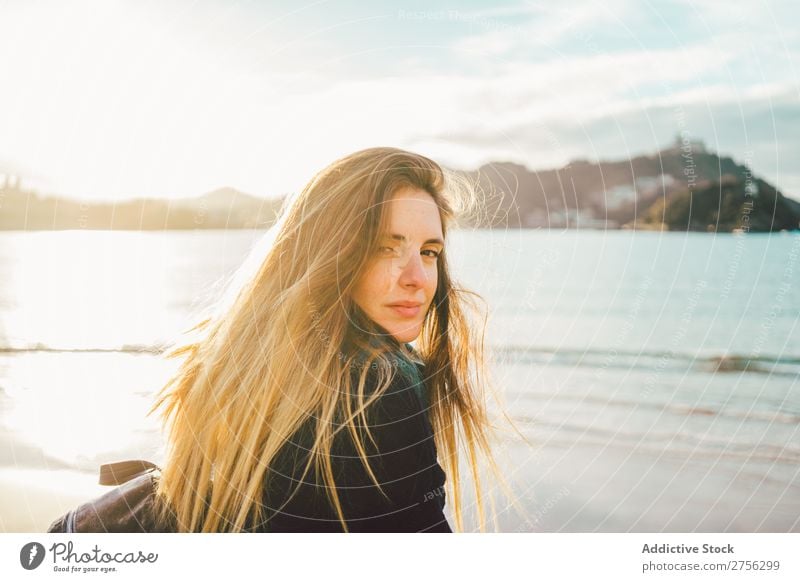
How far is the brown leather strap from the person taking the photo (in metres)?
2.08

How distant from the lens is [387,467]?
1.91 m

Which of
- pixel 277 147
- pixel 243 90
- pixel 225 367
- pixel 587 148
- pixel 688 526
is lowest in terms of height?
pixel 688 526

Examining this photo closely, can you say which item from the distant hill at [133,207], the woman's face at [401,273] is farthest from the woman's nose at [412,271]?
the distant hill at [133,207]

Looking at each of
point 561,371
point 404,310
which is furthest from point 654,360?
point 404,310

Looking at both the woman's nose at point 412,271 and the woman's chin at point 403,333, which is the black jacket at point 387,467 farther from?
the woman's nose at point 412,271

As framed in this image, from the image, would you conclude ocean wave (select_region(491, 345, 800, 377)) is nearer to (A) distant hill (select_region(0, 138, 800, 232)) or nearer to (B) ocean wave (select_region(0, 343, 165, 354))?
(A) distant hill (select_region(0, 138, 800, 232))

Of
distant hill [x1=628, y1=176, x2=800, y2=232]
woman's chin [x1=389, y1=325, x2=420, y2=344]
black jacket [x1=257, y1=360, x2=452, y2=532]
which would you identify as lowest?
black jacket [x1=257, y1=360, x2=452, y2=532]

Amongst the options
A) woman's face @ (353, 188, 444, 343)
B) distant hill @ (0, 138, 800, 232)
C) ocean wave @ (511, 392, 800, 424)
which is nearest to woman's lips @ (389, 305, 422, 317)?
woman's face @ (353, 188, 444, 343)

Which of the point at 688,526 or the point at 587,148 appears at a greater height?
the point at 587,148

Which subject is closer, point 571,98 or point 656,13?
point 656,13

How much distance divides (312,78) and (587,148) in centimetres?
295

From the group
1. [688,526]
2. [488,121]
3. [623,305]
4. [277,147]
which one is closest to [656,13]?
[488,121]

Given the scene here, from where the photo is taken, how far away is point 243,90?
2809 millimetres

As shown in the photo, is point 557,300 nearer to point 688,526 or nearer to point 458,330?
point 688,526
